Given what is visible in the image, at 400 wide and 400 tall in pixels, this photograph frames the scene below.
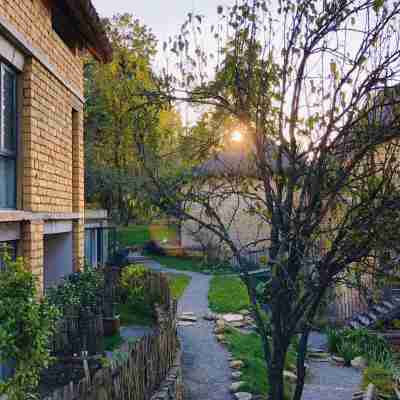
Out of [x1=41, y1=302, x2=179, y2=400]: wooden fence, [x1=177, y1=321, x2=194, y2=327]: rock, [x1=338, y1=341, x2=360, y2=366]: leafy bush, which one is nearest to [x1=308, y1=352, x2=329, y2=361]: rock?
[x1=338, y1=341, x2=360, y2=366]: leafy bush

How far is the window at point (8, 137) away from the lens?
6262 mm

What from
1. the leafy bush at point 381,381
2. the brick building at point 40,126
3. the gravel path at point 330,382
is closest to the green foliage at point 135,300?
the brick building at point 40,126

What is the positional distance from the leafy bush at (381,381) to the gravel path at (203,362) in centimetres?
212

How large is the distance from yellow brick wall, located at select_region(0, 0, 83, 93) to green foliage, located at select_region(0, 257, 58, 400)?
11.4 ft

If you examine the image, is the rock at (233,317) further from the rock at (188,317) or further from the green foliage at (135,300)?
the green foliage at (135,300)

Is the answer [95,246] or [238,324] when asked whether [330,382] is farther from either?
[95,246]

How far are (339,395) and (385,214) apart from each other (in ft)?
19.4

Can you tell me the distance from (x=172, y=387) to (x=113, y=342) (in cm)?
401

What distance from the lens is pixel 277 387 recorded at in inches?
156

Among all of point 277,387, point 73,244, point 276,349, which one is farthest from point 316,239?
point 73,244

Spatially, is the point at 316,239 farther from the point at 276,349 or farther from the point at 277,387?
the point at 277,387

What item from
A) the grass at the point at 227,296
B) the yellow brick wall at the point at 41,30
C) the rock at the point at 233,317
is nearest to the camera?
the yellow brick wall at the point at 41,30

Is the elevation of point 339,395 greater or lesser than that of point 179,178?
lesser

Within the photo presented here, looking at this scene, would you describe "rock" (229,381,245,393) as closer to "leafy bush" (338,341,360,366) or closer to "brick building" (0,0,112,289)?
"brick building" (0,0,112,289)
